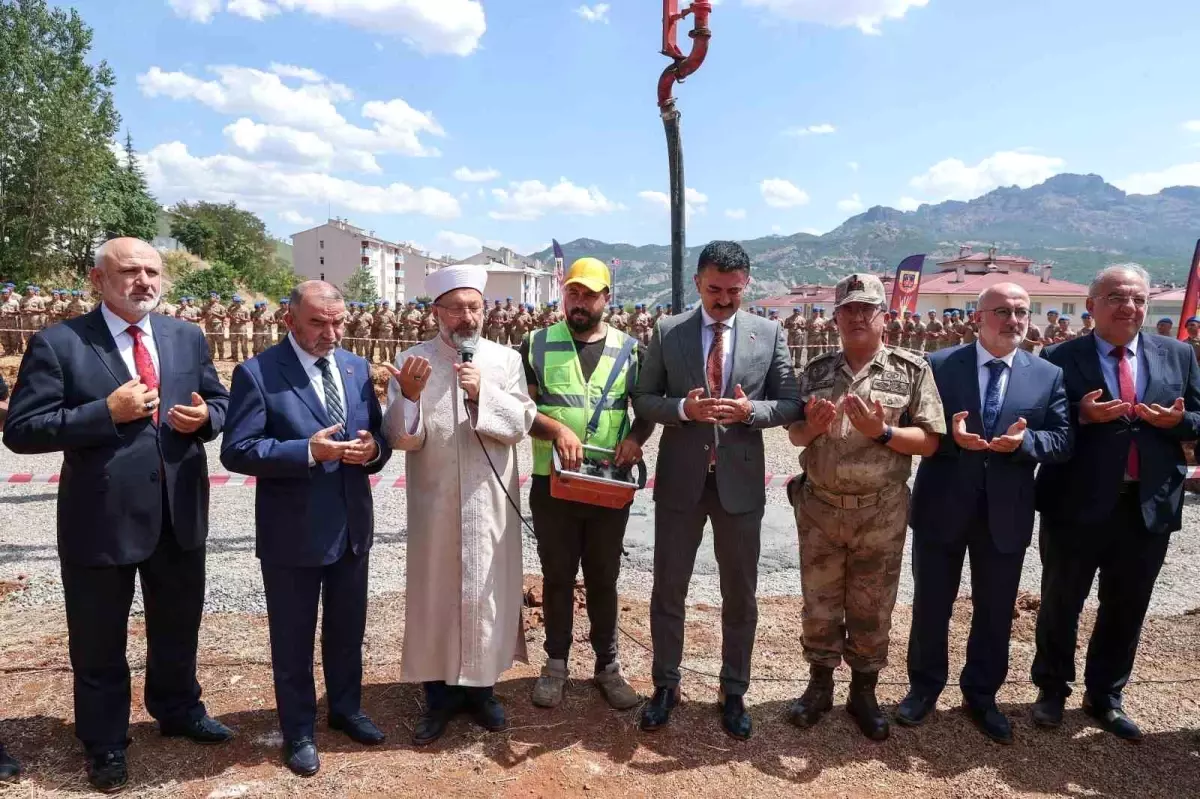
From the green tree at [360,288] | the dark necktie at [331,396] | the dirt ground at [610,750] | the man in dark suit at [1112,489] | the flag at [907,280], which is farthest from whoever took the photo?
the green tree at [360,288]

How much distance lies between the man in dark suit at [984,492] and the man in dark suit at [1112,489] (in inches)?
8.9

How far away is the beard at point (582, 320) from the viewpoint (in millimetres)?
3818

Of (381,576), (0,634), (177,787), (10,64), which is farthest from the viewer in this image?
(10,64)

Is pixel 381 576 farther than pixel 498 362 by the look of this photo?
Yes

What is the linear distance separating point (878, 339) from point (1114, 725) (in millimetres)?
2220

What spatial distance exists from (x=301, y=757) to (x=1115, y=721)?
3.81m

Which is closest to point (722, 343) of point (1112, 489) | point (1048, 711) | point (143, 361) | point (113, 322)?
point (1112, 489)

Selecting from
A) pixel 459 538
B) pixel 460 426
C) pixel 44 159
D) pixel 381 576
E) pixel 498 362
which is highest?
pixel 44 159

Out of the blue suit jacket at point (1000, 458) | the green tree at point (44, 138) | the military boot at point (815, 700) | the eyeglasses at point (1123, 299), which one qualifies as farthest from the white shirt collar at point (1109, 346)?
the green tree at point (44, 138)

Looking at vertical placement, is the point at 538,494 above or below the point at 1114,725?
above

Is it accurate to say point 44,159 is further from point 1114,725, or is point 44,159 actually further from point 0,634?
point 1114,725

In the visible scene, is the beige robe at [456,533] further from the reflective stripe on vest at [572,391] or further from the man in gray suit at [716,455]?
the man in gray suit at [716,455]

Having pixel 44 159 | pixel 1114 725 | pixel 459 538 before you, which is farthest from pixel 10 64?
pixel 1114 725

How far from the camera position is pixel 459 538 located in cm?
359
